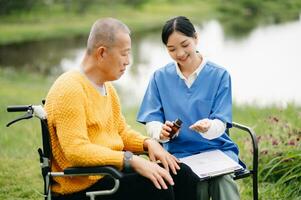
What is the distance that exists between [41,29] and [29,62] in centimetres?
761

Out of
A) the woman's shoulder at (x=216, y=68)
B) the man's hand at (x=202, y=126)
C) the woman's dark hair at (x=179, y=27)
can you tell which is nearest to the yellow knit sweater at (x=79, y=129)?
the man's hand at (x=202, y=126)

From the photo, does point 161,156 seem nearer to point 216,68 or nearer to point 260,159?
point 216,68

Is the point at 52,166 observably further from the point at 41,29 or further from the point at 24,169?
the point at 41,29

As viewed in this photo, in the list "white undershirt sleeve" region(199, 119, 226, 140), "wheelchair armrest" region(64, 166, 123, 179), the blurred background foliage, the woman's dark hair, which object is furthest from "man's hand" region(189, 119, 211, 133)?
the blurred background foliage

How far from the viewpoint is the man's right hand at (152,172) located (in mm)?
2367

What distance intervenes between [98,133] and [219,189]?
79 centimetres

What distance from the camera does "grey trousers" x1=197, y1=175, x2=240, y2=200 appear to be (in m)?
2.82

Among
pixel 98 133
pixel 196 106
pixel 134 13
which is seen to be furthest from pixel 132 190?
pixel 134 13

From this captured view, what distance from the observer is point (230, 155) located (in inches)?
118

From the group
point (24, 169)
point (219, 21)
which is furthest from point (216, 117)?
point (219, 21)

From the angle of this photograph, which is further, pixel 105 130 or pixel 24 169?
pixel 24 169

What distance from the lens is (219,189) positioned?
2.83 metres

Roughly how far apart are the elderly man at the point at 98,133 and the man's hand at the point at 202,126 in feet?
0.81

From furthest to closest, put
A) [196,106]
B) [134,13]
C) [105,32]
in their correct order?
[134,13] < [196,106] < [105,32]
